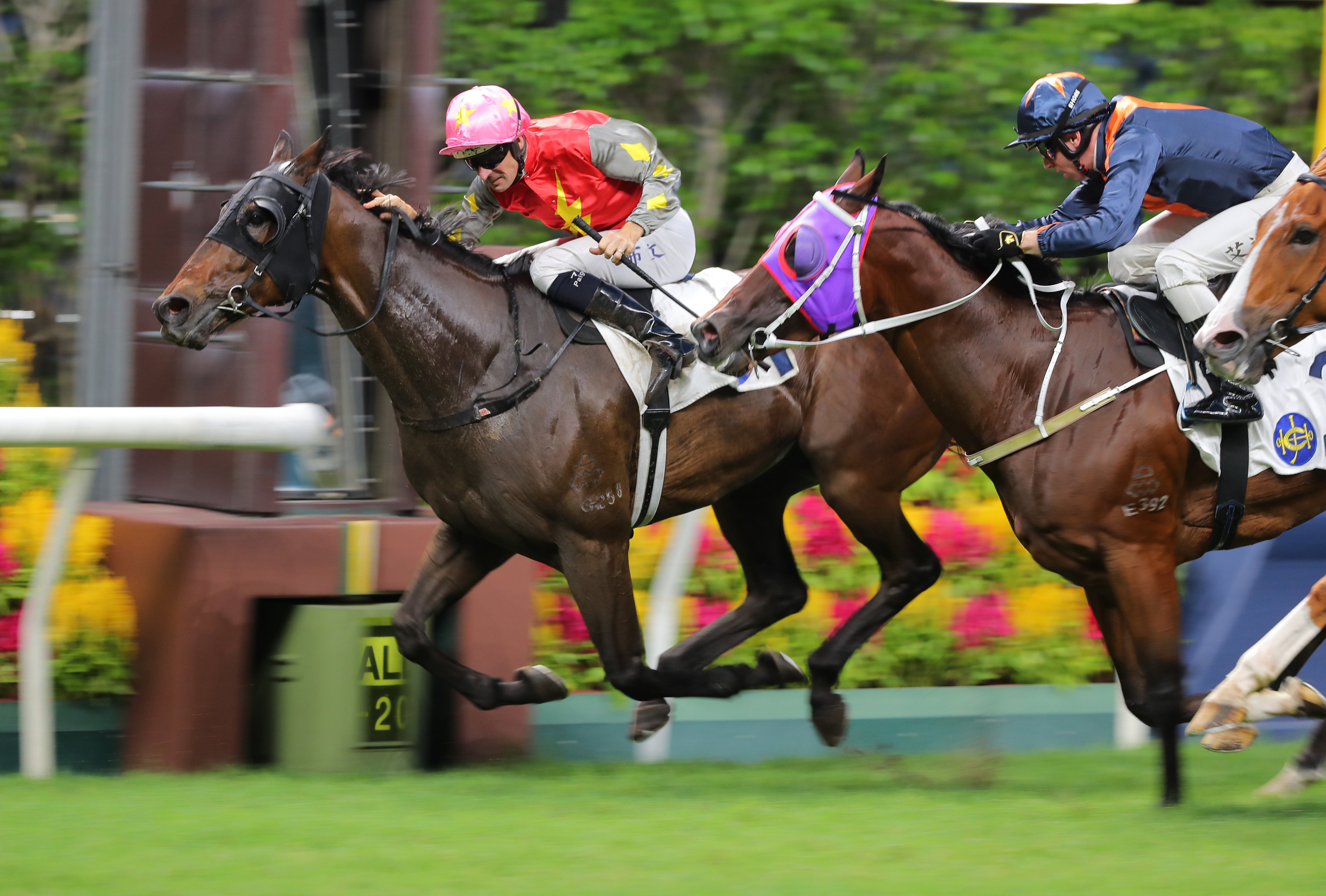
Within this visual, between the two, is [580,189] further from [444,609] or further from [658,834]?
[658,834]

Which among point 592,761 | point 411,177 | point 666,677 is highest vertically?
point 411,177

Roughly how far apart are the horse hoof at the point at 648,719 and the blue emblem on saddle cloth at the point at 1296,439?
2.15m

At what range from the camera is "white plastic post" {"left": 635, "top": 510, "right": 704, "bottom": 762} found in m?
5.78

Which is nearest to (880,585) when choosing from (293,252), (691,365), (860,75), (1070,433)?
(691,365)

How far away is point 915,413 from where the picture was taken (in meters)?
5.70

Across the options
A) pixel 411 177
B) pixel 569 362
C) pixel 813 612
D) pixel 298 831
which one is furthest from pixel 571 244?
pixel 298 831

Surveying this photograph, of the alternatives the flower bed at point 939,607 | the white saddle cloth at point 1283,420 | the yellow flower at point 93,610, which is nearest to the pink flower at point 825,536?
the flower bed at point 939,607

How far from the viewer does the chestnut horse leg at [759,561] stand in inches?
231

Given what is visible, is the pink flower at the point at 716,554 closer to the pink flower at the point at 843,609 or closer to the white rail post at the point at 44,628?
the pink flower at the point at 843,609

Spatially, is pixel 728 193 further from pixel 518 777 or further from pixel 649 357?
pixel 518 777

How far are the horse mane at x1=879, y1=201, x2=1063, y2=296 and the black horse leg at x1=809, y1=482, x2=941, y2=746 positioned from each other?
1.03 metres

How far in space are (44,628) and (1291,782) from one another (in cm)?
389

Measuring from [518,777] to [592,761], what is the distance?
0.56 m

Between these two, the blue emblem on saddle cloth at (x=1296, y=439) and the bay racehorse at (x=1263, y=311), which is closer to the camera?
the bay racehorse at (x=1263, y=311)
